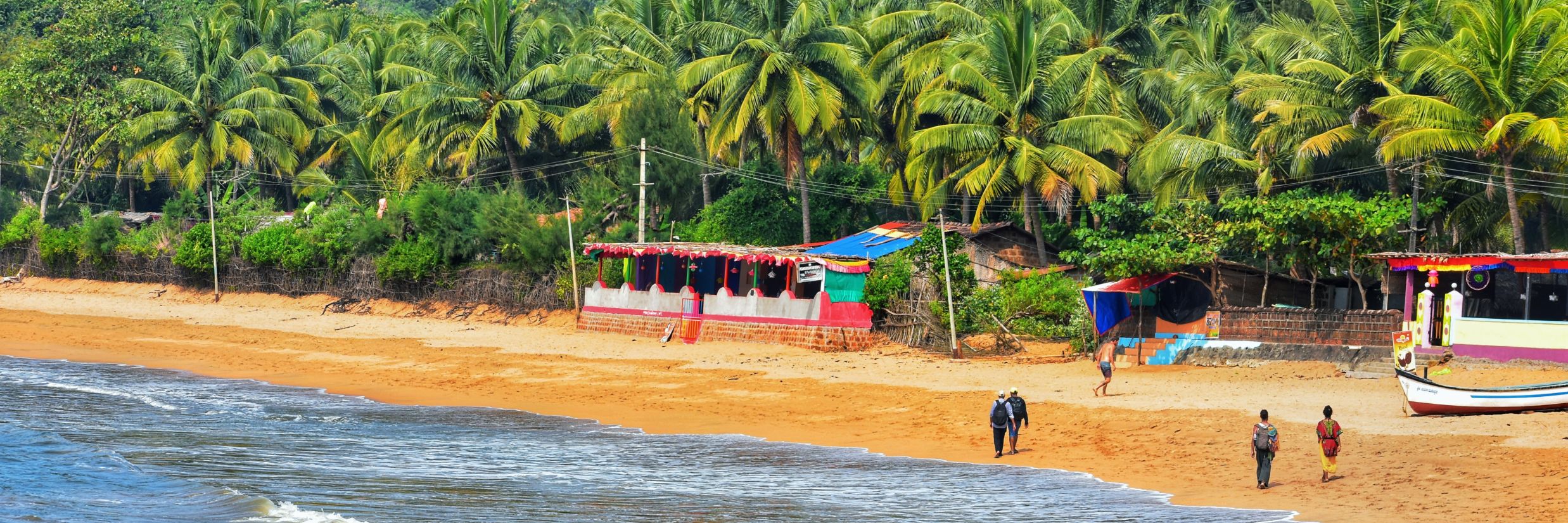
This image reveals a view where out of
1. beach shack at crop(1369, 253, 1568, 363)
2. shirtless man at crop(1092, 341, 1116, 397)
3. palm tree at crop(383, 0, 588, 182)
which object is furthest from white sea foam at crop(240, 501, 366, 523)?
palm tree at crop(383, 0, 588, 182)

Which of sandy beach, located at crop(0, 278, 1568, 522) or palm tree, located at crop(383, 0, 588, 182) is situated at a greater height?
palm tree, located at crop(383, 0, 588, 182)

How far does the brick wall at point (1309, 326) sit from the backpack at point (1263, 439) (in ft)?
31.4

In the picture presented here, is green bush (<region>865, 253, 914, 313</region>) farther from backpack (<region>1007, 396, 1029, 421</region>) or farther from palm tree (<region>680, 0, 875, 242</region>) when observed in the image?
backpack (<region>1007, 396, 1029, 421</region>)

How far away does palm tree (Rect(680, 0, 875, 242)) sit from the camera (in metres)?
38.3

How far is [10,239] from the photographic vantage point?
55.6m

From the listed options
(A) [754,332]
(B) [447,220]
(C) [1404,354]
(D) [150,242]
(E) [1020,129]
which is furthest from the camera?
(D) [150,242]

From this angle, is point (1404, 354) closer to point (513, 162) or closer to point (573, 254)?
point (573, 254)

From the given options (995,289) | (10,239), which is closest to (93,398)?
(995,289)

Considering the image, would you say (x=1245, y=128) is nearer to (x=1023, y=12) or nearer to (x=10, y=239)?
(x=1023, y=12)

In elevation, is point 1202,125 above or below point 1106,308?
above

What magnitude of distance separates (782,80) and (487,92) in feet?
41.5

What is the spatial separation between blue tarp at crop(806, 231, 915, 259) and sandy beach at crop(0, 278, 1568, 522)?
125 inches

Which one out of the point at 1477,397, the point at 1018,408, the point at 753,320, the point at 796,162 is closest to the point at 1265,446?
the point at 1018,408

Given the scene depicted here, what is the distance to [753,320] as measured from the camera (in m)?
33.4
